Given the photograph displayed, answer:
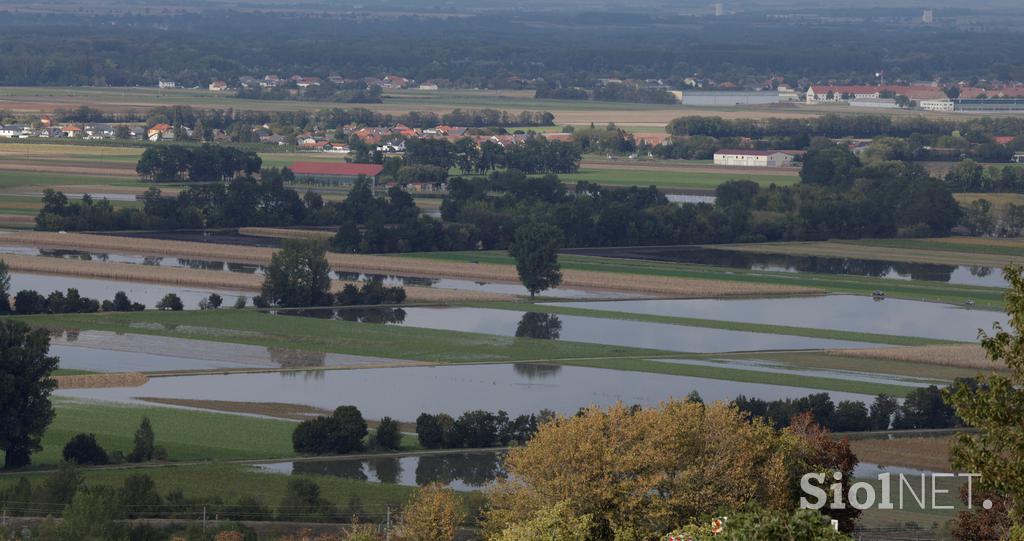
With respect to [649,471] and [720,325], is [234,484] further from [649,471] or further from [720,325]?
[720,325]

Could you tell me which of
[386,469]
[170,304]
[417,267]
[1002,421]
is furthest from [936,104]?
[1002,421]

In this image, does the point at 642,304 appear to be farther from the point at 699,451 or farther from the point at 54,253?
the point at 699,451

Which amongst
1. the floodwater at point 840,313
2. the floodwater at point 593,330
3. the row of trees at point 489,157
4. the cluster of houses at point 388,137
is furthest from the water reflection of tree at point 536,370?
the cluster of houses at point 388,137

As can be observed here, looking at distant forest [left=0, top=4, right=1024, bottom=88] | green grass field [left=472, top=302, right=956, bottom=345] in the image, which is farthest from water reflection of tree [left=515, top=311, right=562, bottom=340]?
distant forest [left=0, top=4, right=1024, bottom=88]

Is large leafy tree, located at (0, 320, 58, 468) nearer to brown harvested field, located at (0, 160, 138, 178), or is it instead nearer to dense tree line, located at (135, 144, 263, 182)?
dense tree line, located at (135, 144, 263, 182)

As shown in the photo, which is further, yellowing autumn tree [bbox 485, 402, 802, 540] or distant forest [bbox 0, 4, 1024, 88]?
distant forest [bbox 0, 4, 1024, 88]

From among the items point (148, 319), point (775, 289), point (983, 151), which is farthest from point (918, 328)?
point (983, 151)
